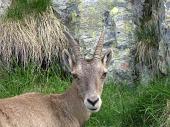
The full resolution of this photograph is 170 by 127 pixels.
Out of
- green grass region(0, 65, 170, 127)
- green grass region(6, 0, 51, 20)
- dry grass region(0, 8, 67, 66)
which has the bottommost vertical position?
green grass region(0, 65, 170, 127)

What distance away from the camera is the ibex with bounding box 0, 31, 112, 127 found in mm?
9875

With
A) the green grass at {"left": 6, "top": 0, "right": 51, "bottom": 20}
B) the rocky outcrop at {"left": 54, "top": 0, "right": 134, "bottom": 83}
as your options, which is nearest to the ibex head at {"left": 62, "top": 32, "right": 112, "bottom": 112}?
the rocky outcrop at {"left": 54, "top": 0, "right": 134, "bottom": 83}

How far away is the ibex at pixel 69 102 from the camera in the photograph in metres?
9.88

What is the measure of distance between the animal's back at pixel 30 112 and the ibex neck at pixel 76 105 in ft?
0.49

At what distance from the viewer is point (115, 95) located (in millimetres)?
12688

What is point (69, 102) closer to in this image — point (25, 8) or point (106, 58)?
point (106, 58)

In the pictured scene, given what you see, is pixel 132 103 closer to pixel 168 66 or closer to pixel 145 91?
pixel 145 91

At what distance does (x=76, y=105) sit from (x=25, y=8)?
14.2 feet

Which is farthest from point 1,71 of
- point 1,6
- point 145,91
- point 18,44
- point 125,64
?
point 145,91

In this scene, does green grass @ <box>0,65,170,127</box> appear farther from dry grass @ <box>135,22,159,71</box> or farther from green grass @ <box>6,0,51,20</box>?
green grass @ <box>6,0,51,20</box>

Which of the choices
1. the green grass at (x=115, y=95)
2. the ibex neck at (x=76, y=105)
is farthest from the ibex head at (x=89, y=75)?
the green grass at (x=115, y=95)

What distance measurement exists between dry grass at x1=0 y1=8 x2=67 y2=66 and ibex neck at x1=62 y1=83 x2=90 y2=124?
3.16m

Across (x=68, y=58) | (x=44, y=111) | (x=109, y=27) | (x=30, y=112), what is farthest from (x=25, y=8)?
(x=30, y=112)

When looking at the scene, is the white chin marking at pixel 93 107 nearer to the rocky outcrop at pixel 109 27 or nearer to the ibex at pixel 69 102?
the ibex at pixel 69 102
